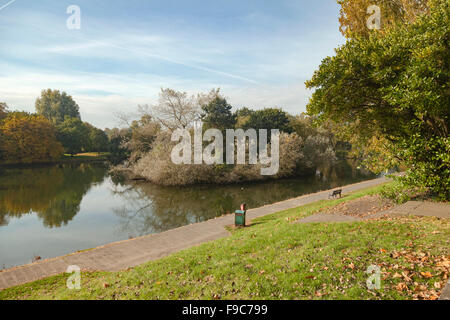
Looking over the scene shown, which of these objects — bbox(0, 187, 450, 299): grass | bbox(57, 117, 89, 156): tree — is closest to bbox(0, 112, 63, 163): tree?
bbox(57, 117, 89, 156): tree

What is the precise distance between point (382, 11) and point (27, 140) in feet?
185

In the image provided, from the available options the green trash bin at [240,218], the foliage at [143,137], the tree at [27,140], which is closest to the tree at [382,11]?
the green trash bin at [240,218]

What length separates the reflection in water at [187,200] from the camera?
52.4 feet

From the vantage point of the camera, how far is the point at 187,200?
21812 mm

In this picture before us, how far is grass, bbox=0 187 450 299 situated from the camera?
4602 millimetres

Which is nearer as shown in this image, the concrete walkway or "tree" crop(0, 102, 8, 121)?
the concrete walkway

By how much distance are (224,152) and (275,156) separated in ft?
19.9

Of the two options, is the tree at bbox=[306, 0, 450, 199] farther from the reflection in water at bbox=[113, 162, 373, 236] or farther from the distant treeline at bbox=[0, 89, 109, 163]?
the distant treeline at bbox=[0, 89, 109, 163]

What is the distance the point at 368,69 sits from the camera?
348 inches

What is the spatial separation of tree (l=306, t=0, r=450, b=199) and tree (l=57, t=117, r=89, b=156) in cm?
6302

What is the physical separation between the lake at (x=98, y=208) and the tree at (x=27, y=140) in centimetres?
2038

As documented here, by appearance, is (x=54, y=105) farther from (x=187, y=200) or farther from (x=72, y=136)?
(x=187, y=200)
